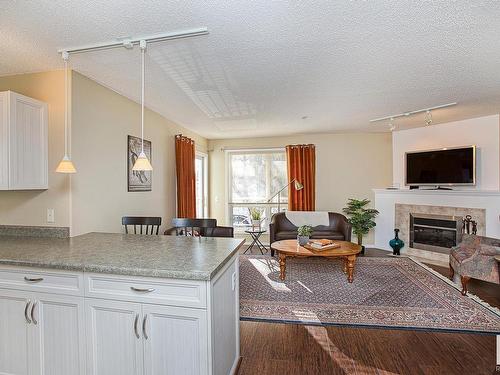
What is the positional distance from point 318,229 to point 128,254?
4.14 meters

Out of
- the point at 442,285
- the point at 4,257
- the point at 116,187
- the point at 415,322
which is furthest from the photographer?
the point at 442,285

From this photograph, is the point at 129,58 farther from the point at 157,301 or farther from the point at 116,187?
the point at 157,301

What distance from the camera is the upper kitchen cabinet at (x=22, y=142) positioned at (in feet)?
7.17

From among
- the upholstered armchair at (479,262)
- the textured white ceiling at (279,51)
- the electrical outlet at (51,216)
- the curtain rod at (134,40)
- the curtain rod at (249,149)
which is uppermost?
the textured white ceiling at (279,51)

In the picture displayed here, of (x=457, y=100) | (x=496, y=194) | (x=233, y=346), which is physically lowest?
(x=233, y=346)

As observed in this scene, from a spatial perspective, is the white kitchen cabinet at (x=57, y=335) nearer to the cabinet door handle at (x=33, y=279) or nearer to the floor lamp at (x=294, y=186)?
the cabinet door handle at (x=33, y=279)

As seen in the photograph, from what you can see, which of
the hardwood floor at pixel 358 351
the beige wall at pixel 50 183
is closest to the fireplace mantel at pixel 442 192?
the hardwood floor at pixel 358 351

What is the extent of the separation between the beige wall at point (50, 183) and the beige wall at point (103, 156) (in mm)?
107

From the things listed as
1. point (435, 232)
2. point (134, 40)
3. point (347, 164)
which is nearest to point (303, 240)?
point (347, 164)

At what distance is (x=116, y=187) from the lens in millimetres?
3176

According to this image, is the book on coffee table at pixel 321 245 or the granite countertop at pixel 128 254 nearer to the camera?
the granite countertop at pixel 128 254

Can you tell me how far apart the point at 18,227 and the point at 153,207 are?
1.63m

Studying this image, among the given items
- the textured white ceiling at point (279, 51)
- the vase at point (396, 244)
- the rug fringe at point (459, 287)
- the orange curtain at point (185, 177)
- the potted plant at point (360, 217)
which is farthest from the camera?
the potted plant at point (360, 217)

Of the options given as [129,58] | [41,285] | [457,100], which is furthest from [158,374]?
[457,100]
